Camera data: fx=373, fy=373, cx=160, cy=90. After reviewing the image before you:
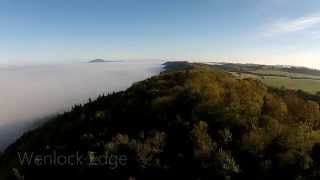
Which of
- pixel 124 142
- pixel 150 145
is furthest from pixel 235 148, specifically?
pixel 124 142

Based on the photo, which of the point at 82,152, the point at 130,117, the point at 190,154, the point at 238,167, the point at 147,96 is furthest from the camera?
the point at 147,96

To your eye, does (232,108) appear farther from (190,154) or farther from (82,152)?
(82,152)

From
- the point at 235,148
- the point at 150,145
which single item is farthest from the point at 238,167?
the point at 150,145

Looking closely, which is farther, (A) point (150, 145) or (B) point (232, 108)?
(B) point (232, 108)

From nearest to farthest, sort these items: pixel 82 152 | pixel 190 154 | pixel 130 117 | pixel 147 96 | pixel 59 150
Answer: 1. pixel 190 154
2. pixel 82 152
3. pixel 59 150
4. pixel 130 117
5. pixel 147 96

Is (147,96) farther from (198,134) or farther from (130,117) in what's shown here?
(198,134)

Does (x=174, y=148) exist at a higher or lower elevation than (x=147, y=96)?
lower
